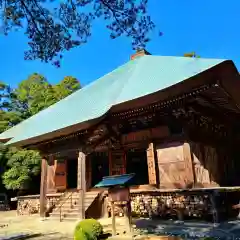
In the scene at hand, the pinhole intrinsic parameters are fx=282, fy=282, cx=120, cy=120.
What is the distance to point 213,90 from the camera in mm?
8953

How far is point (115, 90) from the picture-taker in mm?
11094

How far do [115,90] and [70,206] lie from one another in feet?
17.4

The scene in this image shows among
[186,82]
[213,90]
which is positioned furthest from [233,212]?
[186,82]

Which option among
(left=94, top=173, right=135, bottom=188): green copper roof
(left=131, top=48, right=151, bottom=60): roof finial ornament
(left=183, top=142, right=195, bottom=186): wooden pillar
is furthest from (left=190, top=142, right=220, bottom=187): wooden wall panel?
(left=131, top=48, right=151, bottom=60): roof finial ornament

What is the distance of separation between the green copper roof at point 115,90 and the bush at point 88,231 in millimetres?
3795

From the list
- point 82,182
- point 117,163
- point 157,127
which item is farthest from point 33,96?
point 157,127

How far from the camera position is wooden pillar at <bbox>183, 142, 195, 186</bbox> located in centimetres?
1027

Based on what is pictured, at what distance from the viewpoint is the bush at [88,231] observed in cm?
616

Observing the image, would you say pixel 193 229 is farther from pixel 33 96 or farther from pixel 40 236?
pixel 33 96

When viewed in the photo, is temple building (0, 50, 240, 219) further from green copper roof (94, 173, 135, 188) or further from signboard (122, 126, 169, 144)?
green copper roof (94, 173, 135, 188)

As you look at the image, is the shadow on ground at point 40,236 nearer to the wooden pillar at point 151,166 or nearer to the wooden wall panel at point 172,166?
the wooden pillar at point 151,166

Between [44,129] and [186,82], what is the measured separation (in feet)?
21.9

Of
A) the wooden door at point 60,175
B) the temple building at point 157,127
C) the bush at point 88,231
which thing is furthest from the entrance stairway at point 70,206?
the bush at point 88,231

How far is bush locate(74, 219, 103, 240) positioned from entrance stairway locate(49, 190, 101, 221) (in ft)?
14.6
